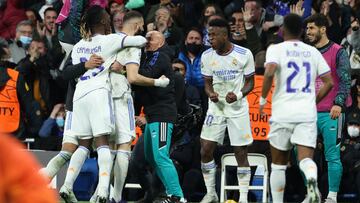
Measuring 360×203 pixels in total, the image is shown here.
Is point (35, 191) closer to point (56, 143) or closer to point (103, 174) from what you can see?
point (103, 174)

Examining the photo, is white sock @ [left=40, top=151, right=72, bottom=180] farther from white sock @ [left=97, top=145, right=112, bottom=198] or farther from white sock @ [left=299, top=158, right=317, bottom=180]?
white sock @ [left=299, top=158, right=317, bottom=180]

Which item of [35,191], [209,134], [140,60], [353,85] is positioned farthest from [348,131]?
[35,191]

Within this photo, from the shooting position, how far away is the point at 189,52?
1441 centimetres

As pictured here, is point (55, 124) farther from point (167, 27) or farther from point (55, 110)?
point (167, 27)

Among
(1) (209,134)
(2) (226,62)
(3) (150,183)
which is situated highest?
(2) (226,62)

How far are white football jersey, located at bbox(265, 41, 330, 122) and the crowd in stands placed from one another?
3.38 meters

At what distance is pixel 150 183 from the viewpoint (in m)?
11.4

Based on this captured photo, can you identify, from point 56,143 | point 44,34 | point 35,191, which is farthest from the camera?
point 44,34

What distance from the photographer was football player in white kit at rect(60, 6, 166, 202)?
9.33 metres

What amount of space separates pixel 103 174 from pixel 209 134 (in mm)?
2252

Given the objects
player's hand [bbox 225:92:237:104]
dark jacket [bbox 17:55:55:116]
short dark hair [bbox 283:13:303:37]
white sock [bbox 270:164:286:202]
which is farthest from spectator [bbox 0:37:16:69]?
short dark hair [bbox 283:13:303:37]

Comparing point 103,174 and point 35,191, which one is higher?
point 35,191

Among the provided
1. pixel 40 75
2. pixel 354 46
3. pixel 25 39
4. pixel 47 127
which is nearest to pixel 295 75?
pixel 354 46

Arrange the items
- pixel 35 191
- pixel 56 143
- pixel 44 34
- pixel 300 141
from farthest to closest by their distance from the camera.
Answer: pixel 44 34, pixel 56 143, pixel 300 141, pixel 35 191
